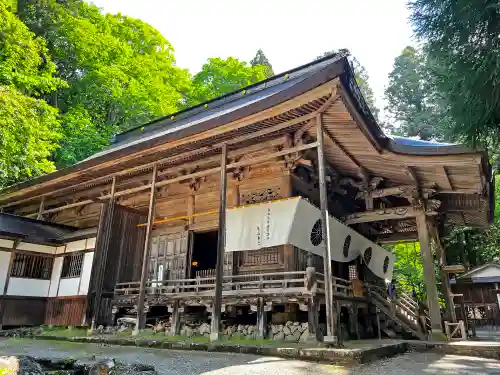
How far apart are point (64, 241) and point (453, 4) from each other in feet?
45.4

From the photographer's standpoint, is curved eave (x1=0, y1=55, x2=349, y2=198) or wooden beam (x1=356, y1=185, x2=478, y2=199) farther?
wooden beam (x1=356, y1=185, x2=478, y2=199)

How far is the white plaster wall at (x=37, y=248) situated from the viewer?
1278cm

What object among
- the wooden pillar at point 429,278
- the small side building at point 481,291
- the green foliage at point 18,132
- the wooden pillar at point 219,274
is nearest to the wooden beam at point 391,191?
the wooden pillar at point 429,278

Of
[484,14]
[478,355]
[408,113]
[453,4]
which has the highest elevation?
[408,113]

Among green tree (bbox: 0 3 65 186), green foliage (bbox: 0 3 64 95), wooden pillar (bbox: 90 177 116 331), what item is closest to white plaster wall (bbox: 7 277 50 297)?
wooden pillar (bbox: 90 177 116 331)

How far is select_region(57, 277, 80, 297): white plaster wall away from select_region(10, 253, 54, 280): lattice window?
948mm

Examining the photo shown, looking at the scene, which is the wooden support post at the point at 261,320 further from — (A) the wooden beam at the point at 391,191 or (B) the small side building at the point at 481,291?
(B) the small side building at the point at 481,291

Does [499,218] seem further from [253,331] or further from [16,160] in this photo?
[16,160]

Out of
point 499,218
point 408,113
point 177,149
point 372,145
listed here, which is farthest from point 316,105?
point 408,113

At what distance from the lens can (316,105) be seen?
25.2ft

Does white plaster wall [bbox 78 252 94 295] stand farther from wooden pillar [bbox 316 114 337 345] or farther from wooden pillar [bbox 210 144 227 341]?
wooden pillar [bbox 316 114 337 345]

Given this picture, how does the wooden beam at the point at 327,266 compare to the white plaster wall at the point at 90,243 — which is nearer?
the wooden beam at the point at 327,266

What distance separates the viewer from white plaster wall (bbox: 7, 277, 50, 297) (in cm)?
1239

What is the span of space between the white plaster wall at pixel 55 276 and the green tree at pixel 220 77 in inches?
707
